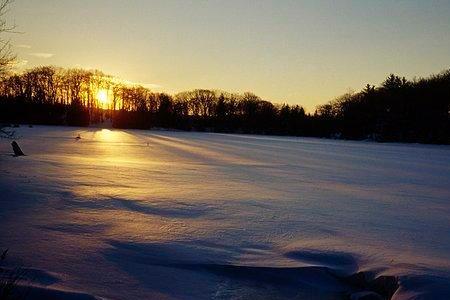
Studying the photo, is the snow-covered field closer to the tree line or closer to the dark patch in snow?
the dark patch in snow

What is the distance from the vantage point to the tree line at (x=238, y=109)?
53094 mm

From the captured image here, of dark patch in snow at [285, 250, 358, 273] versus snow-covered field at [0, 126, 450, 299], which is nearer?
snow-covered field at [0, 126, 450, 299]

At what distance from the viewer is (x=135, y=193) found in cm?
859

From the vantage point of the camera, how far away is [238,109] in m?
93.4

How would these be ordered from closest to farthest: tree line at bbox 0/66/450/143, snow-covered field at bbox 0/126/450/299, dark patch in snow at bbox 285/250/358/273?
snow-covered field at bbox 0/126/450/299
dark patch in snow at bbox 285/250/358/273
tree line at bbox 0/66/450/143

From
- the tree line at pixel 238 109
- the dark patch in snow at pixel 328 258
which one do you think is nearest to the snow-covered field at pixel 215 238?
the dark patch in snow at pixel 328 258

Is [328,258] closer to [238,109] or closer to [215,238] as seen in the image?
[215,238]

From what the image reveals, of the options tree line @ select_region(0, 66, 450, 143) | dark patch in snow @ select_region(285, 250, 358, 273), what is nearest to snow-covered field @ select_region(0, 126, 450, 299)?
dark patch in snow @ select_region(285, 250, 358, 273)

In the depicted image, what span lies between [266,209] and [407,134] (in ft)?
172

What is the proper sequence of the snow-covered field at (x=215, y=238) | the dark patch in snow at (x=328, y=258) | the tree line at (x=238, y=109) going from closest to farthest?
1. the snow-covered field at (x=215, y=238)
2. the dark patch in snow at (x=328, y=258)
3. the tree line at (x=238, y=109)

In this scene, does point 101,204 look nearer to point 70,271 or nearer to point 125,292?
point 70,271

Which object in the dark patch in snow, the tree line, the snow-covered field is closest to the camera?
the snow-covered field

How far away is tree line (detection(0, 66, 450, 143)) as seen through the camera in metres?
53.1

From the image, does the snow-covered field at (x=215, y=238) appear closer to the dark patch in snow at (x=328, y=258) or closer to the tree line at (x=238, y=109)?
the dark patch in snow at (x=328, y=258)
